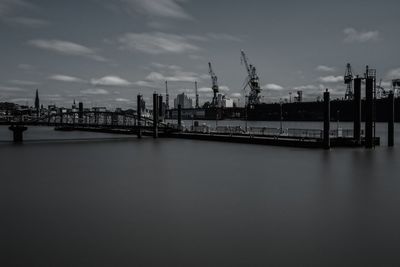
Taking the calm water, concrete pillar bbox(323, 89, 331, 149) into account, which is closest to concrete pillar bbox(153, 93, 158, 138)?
concrete pillar bbox(323, 89, 331, 149)

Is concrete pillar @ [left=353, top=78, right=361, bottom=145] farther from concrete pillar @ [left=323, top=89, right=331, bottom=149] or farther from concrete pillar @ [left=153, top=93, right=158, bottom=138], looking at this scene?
concrete pillar @ [left=153, top=93, right=158, bottom=138]

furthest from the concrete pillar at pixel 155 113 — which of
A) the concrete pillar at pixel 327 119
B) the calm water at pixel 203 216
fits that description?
the calm water at pixel 203 216

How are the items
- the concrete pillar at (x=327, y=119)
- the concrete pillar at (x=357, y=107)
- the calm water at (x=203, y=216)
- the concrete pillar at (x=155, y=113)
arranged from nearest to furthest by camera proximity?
the calm water at (x=203, y=216) → the concrete pillar at (x=327, y=119) → the concrete pillar at (x=357, y=107) → the concrete pillar at (x=155, y=113)

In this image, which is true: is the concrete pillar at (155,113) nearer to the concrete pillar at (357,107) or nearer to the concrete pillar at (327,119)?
the concrete pillar at (327,119)

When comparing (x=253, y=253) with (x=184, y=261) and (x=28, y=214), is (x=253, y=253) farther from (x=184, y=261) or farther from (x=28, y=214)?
(x=28, y=214)

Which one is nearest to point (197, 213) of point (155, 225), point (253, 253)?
point (155, 225)

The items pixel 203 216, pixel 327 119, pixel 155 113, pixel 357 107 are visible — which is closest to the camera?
pixel 203 216

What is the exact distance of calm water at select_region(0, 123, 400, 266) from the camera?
11.9 m

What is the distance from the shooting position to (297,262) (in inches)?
447

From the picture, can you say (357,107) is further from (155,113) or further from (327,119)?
(155,113)

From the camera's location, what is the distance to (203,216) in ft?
54.0

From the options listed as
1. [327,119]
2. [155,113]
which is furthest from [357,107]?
[155,113]

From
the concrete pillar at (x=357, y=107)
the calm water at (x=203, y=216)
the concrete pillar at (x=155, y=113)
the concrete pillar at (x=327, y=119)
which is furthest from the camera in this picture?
the concrete pillar at (x=155, y=113)

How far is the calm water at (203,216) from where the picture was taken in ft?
39.1
